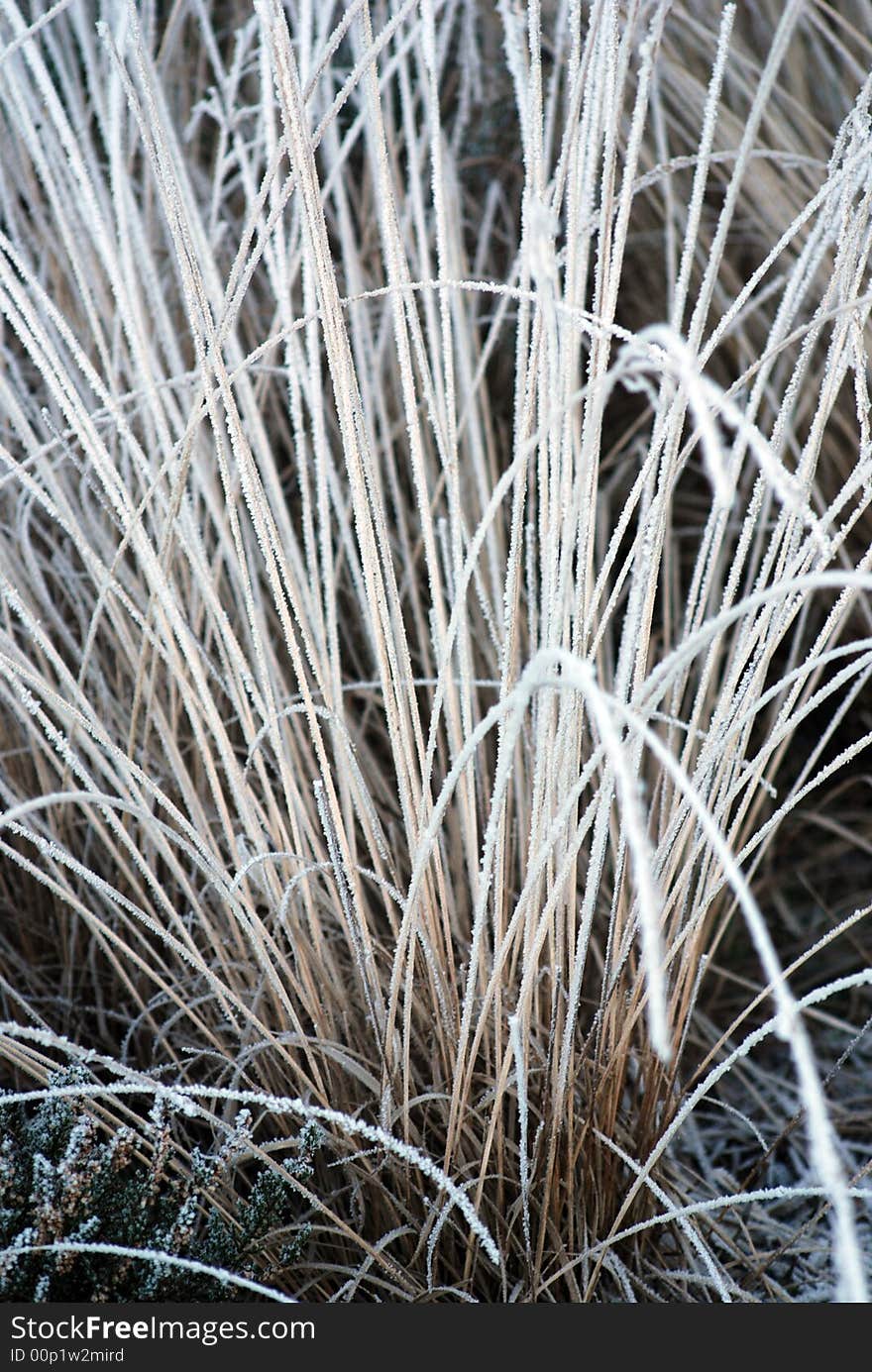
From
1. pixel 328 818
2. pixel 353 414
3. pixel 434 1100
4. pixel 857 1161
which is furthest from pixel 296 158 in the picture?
pixel 857 1161

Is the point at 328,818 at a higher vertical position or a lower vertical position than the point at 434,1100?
higher

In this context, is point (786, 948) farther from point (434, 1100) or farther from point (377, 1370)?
point (377, 1370)

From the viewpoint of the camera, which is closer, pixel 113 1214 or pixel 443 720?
pixel 113 1214
